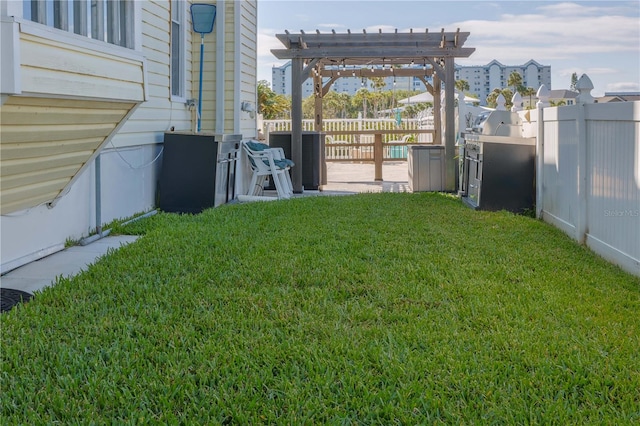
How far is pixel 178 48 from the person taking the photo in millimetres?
7758

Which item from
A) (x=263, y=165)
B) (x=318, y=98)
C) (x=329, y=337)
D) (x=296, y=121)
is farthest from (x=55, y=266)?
(x=318, y=98)

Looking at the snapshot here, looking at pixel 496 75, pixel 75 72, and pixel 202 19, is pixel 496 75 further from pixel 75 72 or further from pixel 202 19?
pixel 75 72

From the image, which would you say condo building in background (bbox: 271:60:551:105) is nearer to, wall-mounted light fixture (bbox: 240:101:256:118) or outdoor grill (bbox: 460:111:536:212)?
wall-mounted light fixture (bbox: 240:101:256:118)

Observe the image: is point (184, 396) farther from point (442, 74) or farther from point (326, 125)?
point (326, 125)

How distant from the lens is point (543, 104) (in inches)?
271

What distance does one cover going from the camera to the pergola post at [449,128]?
9.37 meters

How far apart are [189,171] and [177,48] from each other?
1675 mm

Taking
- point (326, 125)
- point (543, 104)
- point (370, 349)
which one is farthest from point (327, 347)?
point (326, 125)

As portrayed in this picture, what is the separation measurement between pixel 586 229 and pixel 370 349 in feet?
9.59

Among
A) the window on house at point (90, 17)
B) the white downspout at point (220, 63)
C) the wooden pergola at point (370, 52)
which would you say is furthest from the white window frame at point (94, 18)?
the wooden pergola at point (370, 52)

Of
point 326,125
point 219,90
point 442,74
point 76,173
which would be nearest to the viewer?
point 76,173

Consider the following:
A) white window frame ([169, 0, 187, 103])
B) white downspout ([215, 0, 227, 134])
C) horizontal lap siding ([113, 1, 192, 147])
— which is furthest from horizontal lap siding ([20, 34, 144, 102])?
white downspout ([215, 0, 227, 134])

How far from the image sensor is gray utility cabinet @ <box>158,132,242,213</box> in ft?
23.1

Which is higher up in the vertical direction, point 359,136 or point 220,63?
point 220,63
